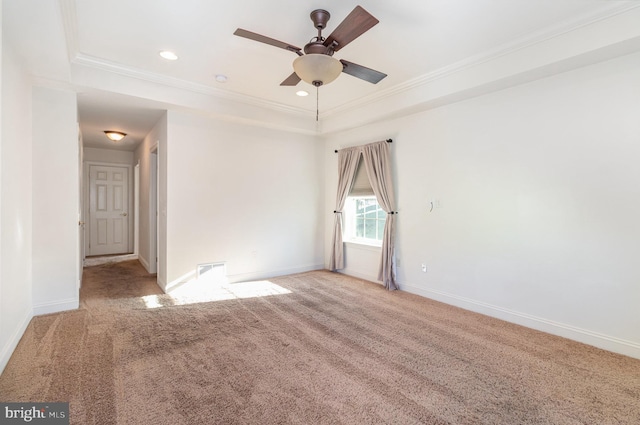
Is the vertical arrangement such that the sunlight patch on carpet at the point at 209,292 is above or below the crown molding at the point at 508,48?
below

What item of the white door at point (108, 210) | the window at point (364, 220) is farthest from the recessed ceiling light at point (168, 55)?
the white door at point (108, 210)

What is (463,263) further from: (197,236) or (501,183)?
(197,236)

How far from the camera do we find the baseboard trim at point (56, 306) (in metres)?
3.43

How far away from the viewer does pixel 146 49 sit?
10.5 feet

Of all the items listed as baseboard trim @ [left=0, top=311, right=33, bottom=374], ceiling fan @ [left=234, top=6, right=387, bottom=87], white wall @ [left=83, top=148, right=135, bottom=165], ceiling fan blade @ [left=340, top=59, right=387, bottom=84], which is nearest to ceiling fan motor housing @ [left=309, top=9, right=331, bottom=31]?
ceiling fan @ [left=234, top=6, right=387, bottom=87]

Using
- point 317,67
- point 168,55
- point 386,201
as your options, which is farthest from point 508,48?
point 168,55

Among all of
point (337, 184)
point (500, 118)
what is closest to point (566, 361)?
point (500, 118)

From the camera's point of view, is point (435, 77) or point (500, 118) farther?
point (435, 77)

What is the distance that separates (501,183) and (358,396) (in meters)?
2.74

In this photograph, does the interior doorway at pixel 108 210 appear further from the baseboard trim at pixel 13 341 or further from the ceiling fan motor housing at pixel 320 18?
the ceiling fan motor housing at pixel 320 18

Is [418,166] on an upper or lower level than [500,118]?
lower

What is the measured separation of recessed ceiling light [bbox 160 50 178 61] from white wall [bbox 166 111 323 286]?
111 centimetres

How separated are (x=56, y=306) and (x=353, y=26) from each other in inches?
167

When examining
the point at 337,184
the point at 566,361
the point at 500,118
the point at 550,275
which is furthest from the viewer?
the point at 337,184
